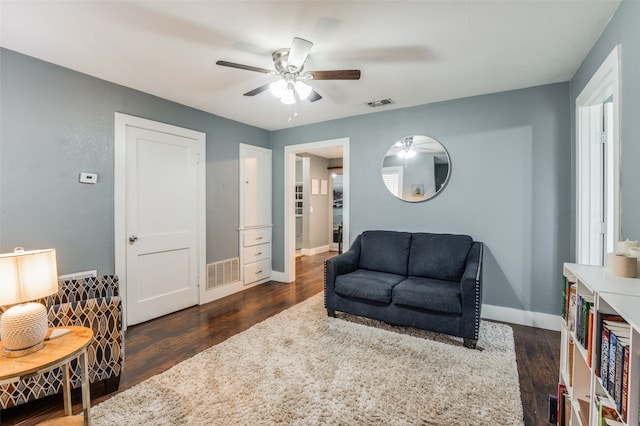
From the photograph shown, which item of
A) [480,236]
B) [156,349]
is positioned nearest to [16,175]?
[156,349]

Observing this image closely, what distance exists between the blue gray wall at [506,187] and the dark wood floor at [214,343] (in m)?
0.56

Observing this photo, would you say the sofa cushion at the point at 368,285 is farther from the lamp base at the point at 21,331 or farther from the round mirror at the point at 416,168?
the lamp base at the point at 21,331

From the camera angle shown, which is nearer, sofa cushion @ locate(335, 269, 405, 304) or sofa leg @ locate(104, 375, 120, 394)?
sofa leg @ locate(104, 375, 120, 394)

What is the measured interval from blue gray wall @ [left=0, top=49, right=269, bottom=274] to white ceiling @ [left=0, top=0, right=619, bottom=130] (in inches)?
6.7

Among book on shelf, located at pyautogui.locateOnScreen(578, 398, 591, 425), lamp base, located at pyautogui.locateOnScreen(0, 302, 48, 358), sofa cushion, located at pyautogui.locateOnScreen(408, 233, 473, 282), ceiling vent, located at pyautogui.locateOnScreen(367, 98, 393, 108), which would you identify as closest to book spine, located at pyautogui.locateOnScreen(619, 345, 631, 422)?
book on shelf, located at pyautogui.locateOnScreen(578, 398, 591, 425)

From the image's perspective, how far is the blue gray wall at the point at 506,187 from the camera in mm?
2992

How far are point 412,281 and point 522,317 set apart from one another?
124cm

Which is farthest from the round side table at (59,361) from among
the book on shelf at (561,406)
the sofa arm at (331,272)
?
the book on shelf at (561,406)

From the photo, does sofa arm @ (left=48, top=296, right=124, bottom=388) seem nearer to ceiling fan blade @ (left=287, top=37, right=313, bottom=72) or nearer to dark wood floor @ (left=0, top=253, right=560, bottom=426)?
dark wood floor @ (left=0, top=253, right=560, bottom=426)

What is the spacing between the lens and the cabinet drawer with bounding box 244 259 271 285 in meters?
4.49

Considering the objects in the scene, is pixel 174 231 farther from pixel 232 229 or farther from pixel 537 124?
pixel 537 124

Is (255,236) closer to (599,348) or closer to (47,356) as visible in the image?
(47,356)

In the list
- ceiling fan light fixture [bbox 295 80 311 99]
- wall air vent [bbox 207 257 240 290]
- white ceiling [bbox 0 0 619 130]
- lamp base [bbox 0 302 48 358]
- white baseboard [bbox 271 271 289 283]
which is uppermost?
white ceiling [bbox 0 0 619 130]

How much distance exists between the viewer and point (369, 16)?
1.91 m
